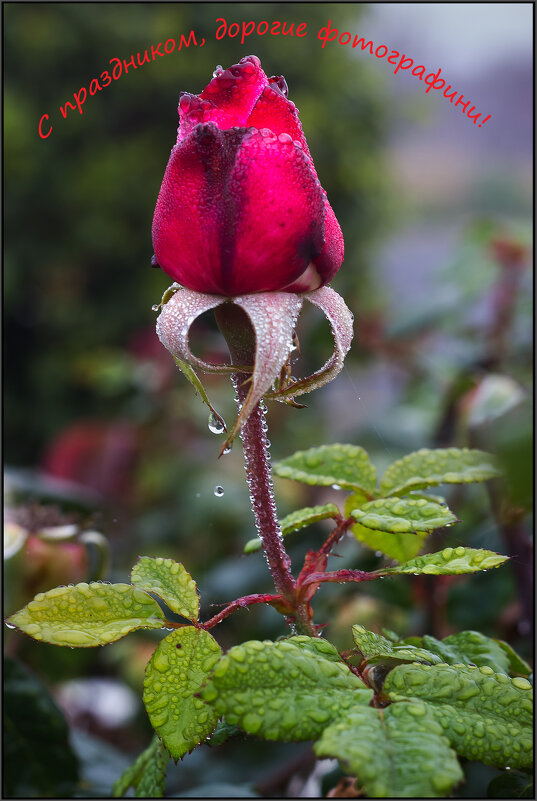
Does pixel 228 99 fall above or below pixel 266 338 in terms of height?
above

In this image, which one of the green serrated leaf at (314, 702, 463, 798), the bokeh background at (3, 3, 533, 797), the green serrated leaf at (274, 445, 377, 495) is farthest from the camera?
the bokeh background at (3, 3, 533, 797)

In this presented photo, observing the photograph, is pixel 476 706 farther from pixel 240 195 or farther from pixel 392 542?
pixel 240 195

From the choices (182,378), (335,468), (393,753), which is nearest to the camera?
(393,753)

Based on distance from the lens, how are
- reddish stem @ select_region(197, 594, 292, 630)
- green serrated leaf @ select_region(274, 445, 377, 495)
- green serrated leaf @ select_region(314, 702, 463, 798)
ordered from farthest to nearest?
green serrated leaf @ select_region(274, 445, 377, 495)
reddish stem @ select_region(197, 594, 292, 630)
green serrated leaf @ select_region(314, 702, 463, 798)

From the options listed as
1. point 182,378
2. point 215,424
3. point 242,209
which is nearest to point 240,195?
point 242,209

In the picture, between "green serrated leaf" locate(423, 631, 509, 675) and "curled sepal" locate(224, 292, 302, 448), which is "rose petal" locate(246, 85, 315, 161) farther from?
"green serrated leaf" locate(423, 631, 509, 675)

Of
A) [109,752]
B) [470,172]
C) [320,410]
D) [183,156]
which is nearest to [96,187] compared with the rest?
[320,410]

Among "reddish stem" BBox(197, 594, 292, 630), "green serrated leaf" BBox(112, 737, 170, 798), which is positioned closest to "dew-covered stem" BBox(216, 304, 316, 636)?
"reddish stem" BBox(197, 594, 292, 630)
